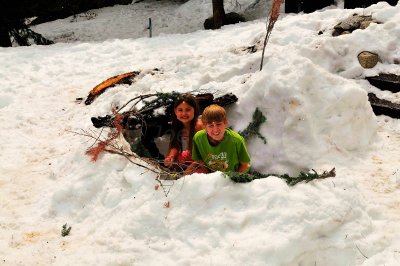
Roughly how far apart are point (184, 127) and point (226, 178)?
1.62 metres

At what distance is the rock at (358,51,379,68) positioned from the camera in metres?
7.63

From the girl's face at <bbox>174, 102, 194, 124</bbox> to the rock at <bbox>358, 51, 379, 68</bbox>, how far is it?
3.82 m

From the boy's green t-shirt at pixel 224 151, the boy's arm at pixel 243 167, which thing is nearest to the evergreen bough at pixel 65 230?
the boy's green t-shirt at pixel 224 151

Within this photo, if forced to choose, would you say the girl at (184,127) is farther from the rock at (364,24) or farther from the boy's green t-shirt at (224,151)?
the rock at (364,24)

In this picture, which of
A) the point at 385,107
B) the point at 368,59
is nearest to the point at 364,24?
the point at 368,59

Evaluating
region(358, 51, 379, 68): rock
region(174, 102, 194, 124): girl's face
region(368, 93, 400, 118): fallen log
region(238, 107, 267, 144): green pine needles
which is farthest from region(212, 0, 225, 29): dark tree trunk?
region(174, 102, 194, 124): girl's face

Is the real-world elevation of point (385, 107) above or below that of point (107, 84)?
below

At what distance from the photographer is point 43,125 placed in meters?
7.80

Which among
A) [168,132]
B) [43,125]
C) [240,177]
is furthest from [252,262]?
[43,125]

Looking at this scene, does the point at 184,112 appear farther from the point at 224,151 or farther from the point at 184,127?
the point at 224,151

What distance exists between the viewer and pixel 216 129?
15.0 ft

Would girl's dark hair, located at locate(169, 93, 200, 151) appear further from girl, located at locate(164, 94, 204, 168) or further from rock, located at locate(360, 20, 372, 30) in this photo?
rock, located at locate(360, 20, 372, 30)

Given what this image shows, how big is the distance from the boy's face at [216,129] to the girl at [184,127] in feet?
2.44

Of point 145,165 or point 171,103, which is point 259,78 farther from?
point 145,165
